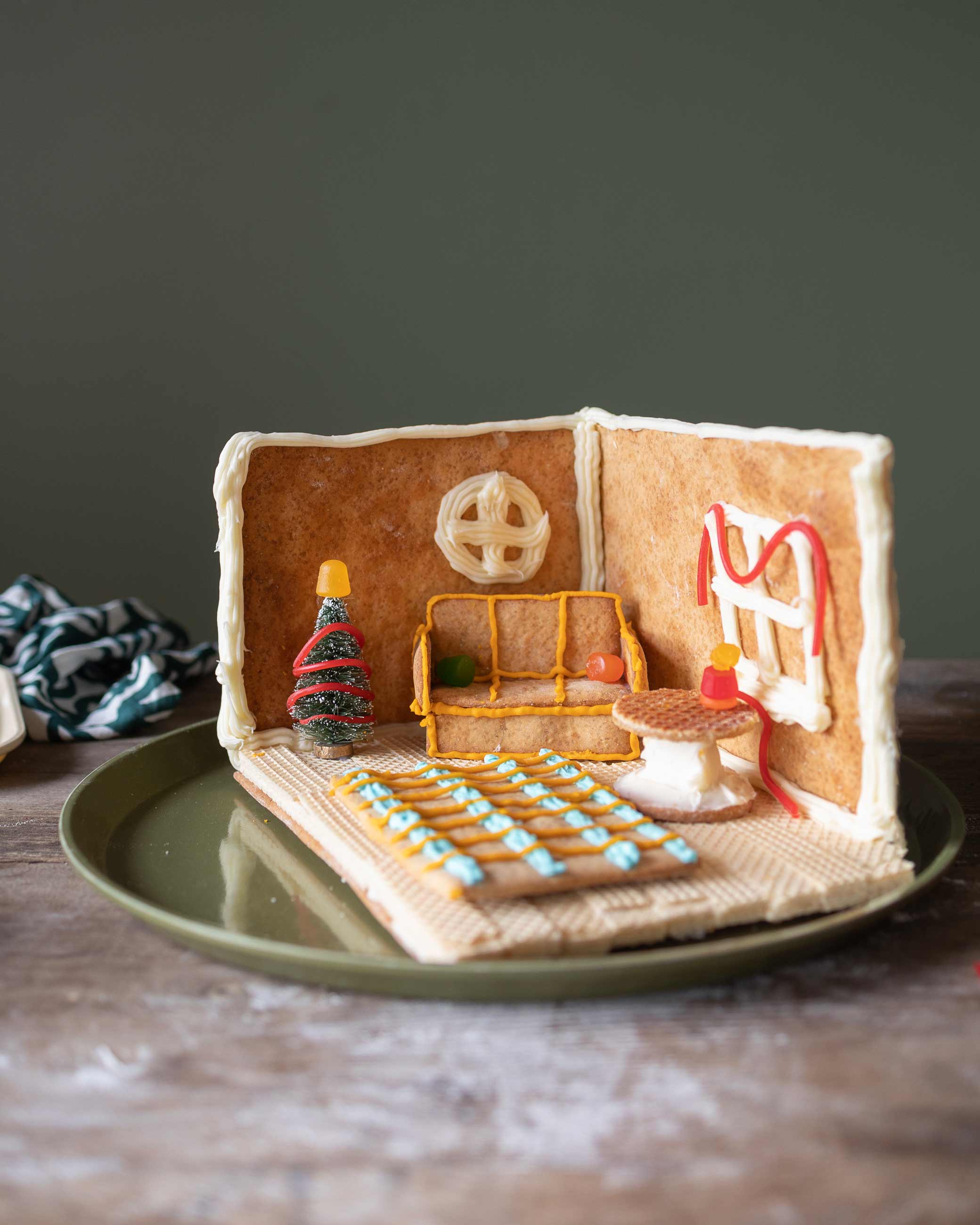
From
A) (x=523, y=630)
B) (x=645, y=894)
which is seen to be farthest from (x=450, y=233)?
(x=645, y=894)

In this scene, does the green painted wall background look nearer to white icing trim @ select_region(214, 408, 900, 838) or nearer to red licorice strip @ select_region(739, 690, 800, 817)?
white icing trim @ select_region(214, 408, 900, 838)

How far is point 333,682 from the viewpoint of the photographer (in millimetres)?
1237

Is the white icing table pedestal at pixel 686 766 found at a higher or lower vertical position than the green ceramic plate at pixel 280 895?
higher

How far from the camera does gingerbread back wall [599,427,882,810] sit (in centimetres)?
99

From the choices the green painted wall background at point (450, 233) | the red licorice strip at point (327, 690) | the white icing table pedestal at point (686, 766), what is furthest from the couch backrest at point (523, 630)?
the green painted wall background at point (450, 233)

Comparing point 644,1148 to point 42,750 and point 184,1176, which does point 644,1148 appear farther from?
point 42,750

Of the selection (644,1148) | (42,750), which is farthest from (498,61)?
(644,1148)

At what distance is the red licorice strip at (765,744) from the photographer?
109cm

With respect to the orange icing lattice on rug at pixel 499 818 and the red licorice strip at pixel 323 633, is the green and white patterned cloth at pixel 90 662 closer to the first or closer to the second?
the red licorice strip at pixel 323 633

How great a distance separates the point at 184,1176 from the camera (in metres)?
0.65

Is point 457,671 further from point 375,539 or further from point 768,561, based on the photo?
point 768,561

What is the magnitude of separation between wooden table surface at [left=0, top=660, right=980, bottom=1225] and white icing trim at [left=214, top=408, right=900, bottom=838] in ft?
0.43

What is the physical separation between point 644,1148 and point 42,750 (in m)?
1.00

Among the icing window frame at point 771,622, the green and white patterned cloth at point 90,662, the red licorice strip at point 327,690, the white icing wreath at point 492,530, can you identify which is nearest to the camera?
the icing window frame at point 771,622
